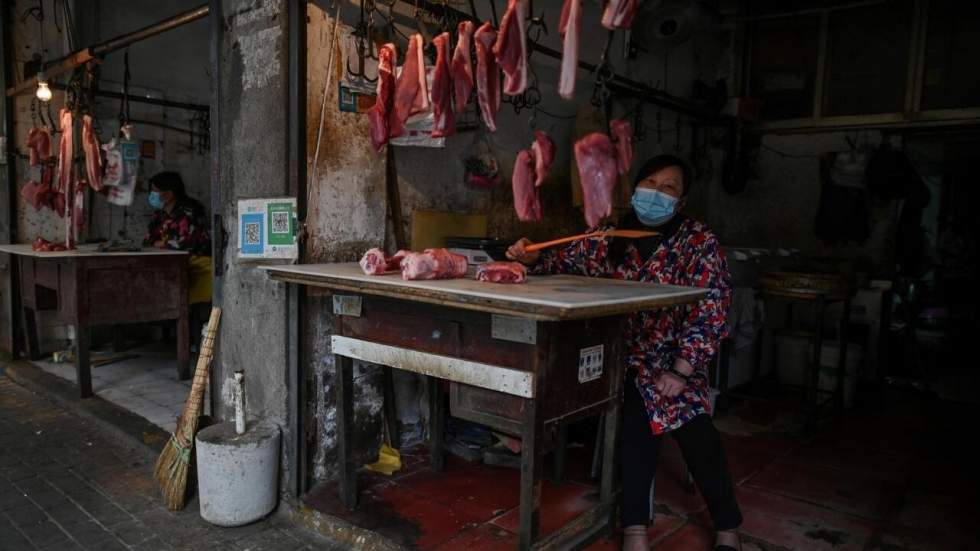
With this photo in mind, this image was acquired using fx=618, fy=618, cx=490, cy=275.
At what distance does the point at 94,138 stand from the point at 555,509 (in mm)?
5030

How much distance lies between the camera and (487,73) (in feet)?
9.30

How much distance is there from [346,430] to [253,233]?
1.20 m

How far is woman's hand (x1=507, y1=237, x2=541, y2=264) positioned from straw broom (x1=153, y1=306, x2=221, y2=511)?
177 cm

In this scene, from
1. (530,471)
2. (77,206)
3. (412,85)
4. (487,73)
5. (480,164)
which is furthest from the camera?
(77,206)

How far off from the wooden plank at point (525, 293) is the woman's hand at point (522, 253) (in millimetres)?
242

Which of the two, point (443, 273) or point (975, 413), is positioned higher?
point (443, 273)

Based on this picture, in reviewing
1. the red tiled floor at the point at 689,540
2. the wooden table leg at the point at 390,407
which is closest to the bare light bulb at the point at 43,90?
the wooden table leg at the point at 390,407

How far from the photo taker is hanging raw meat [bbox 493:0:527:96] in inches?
101

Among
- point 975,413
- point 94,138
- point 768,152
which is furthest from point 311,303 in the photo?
point 768,152

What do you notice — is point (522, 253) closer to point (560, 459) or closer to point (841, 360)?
point (560, 459)

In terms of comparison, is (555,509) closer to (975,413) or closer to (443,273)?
(443,273)

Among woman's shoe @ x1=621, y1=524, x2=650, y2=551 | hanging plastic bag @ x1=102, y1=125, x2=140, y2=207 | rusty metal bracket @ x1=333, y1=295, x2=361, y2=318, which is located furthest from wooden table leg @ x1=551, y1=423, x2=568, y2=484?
hanging plastic bag @ x1=102, y1=125, x2=140, y2=207

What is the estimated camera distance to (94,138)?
214 inches

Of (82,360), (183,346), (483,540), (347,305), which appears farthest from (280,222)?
(183,346)
